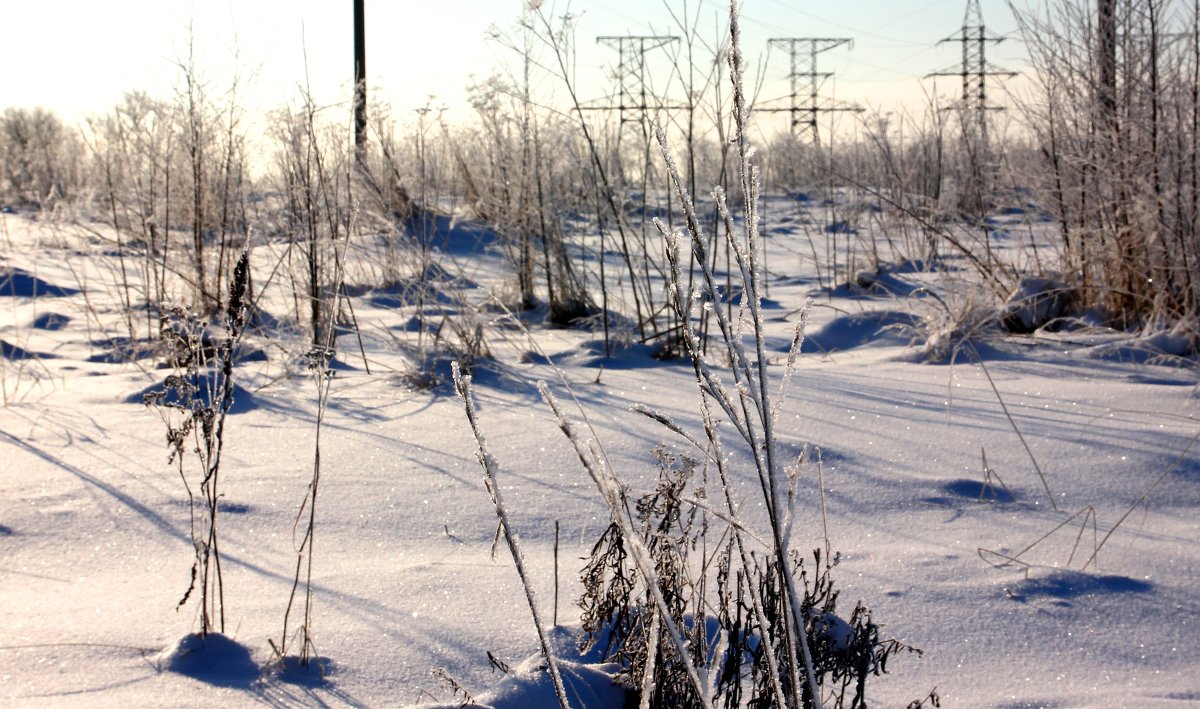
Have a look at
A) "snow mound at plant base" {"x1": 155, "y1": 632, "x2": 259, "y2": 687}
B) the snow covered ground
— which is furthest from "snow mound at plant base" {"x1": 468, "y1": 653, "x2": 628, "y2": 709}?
"snow mound at plant base" {"x1": 155, "y1": 632, "x2": 259, "y2": 687}

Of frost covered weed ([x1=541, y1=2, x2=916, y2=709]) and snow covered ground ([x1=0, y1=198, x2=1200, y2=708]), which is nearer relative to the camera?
frost covered weed ([x1=541, y1=2, x2=916, y2=709])

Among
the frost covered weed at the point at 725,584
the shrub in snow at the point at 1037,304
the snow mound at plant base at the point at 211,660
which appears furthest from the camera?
the shrub in snow at the point at 1037,304

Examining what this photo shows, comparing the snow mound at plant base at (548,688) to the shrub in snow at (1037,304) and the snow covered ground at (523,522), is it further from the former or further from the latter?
the shrub in snow at (1037,304)

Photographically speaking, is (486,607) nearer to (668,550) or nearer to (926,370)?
(668,550)

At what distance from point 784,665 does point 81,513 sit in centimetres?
163

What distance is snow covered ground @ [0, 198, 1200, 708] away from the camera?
57.3 inches

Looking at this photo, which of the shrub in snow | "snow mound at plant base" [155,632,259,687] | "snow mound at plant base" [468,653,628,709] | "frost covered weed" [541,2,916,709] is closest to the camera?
Result: "frost covered weed" [541,2,916,709]

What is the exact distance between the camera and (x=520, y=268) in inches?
206

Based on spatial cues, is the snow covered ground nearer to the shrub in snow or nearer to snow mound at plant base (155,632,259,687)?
snow mound at plant base (155,632,259,687)

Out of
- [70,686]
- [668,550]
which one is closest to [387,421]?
[70,686]

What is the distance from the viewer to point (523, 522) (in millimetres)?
2111

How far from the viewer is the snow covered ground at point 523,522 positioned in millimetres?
1456

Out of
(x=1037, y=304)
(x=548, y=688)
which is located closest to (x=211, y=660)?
(x=548, y=688)

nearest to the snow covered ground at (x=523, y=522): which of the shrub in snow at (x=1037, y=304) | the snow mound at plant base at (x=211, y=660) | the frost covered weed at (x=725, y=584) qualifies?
the snow mound at plant base at (x=211, y=660)
